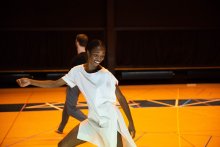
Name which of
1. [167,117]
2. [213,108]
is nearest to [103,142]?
[167,117]

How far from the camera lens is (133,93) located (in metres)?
12.0

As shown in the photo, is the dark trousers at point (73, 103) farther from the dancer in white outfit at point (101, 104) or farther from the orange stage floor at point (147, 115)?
the dancer in white outfit at point (101, 104)

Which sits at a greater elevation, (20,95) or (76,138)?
(76,138)

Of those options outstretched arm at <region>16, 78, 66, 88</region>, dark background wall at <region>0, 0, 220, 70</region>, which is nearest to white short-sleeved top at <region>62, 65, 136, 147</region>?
outstretched arm at <region>16, 78, 66, 88</region>

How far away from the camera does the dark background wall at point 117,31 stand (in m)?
13.9

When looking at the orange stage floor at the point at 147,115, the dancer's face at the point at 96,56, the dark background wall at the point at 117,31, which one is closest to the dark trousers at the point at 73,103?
the orange stage floor at the point at 147,115

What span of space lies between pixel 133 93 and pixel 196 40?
12.4 ft

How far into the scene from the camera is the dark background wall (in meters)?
13.9

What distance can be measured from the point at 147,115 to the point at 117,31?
18.5 feet

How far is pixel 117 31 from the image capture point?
46.8 ft

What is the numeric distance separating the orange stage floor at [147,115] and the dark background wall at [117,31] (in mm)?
1442

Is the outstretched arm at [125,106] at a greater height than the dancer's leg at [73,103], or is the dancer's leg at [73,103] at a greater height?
the outstretched arm at [125,106]

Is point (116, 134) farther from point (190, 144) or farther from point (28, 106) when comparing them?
point (28, 106)

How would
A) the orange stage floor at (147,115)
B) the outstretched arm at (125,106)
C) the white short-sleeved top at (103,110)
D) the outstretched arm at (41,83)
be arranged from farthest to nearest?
the orange stage floor at (147,115) < the outstretched arm at (41,83) < the outstretched arm at (125,106) < the white short-sleeved top at (103,110)
